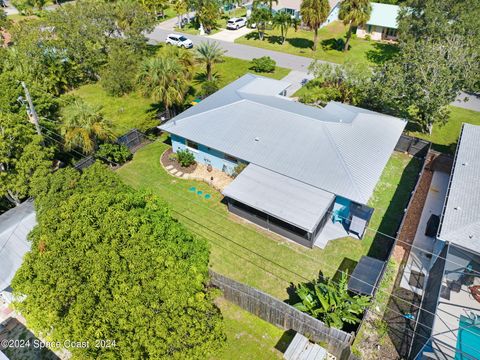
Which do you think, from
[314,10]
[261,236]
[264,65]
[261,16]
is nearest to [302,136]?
[261,236]

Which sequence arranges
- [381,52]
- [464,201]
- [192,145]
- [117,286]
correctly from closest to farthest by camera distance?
[117,286]
[464,201]
[192,145]
[381,52]

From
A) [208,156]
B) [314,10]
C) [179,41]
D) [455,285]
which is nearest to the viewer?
[455,285]

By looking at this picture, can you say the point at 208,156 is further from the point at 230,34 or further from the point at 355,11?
the point at 230,34

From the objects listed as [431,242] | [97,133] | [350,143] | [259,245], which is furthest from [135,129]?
[431,242]

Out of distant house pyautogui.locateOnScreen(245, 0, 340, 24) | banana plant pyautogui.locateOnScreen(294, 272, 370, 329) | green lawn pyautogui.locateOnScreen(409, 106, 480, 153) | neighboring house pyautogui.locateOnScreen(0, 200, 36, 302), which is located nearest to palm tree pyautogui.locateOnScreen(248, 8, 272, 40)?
distant house pyautogui.locateOnScreen(245, 0, 340, 24)

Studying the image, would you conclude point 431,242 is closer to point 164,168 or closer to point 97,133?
point 164,168

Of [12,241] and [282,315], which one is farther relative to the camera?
[12,241]
